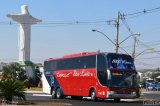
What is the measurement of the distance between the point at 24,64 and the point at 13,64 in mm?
7058

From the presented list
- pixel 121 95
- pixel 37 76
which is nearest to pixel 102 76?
pixel 121 95

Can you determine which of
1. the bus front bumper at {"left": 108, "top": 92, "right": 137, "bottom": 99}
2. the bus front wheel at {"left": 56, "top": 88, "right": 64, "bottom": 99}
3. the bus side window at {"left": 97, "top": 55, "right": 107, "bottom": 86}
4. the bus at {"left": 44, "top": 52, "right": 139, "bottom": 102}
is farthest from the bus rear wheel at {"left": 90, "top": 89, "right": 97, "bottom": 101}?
the bus front wheel at {"left": 56, "top": 88, "right": 64, "bottom": 99}

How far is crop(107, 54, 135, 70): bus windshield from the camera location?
32.4 m

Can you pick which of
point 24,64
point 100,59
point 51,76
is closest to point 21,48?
point 24,64

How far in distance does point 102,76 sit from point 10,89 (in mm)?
8345

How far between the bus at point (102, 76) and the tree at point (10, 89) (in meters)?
7.53

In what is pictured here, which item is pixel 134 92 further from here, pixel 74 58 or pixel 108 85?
pixel 74 58

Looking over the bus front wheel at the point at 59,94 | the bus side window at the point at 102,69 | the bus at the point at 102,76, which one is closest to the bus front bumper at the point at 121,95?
the bus at the point at 102,76

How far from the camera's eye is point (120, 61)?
32812mm

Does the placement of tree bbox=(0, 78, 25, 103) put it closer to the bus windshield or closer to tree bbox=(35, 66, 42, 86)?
the bus windshield

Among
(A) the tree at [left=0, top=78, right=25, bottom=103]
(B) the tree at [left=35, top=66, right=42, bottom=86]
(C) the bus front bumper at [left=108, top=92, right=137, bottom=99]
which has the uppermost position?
(B) the tree at [left=35, top=66, right=42, bottom=86]

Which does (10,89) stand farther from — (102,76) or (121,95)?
(121,95)

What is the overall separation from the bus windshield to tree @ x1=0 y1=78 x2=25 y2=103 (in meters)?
7.74

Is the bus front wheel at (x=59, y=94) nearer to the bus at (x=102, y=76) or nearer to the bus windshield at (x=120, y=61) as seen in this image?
the bus at (x=102, y=76)
